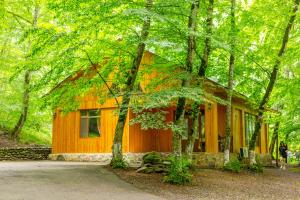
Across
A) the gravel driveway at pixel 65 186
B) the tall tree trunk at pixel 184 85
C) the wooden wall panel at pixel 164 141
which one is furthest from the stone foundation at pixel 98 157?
the tall tree trunk at pixel 184 85

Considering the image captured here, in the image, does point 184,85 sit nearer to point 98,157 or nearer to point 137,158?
point 137,158

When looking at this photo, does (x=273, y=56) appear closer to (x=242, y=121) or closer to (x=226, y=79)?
(x=226, y=79)

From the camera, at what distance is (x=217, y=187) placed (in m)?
12.2

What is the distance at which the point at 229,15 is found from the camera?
16.4 metres

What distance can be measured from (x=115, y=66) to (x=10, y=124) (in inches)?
554

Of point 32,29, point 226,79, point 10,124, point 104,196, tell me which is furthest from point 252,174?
point 10,124

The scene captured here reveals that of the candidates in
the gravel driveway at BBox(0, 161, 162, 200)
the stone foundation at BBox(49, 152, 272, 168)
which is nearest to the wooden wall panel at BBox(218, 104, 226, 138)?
the stone foundation at BBox(49, 152, 272, 168)

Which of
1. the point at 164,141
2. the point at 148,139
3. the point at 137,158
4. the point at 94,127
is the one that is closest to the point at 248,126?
the point at 164,141

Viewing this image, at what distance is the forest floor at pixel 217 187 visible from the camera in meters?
10.8

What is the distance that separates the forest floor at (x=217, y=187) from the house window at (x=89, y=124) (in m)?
6.68

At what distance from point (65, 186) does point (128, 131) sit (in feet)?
27.6

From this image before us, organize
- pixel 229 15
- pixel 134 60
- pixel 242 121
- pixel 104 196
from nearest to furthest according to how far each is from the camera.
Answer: pixel 104 196 < pixel 134 60 < pixel 229 15 < pixel 242 121

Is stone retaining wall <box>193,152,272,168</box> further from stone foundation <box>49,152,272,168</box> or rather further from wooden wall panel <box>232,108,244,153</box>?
wooden wall panel <box>232,108,244,153</box>

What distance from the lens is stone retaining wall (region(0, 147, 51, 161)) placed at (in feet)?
68.1
